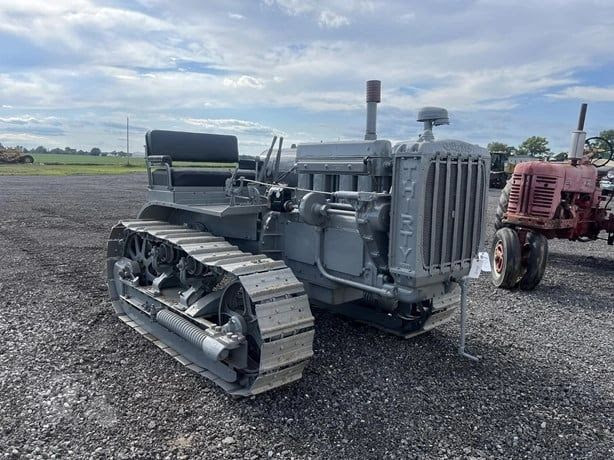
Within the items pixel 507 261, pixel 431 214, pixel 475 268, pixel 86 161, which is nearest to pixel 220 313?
pixel 431 214

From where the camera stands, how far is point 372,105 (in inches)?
184

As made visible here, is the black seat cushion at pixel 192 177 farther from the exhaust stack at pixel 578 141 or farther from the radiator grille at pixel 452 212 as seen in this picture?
the exhaust stack at pixel 578 141

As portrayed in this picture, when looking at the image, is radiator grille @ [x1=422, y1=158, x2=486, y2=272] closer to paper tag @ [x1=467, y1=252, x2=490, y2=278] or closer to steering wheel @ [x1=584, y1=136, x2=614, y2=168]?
paper tag @ [x1=467, y1=252, x2=490, y2=278]

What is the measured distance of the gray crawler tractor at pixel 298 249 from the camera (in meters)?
3.88

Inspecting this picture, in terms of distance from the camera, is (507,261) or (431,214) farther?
(507,261)

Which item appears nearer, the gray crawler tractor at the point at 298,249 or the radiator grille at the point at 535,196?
the gray crawler tractor at the point at 298,249

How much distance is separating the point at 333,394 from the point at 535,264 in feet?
14.8

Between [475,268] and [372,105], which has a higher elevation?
[372,105]

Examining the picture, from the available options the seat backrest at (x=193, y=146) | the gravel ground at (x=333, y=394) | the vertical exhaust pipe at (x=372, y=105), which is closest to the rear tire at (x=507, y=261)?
the gravel ground at (x=333, y=394)

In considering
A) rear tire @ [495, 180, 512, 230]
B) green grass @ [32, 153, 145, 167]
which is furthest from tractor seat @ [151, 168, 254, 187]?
green grass @ [32, 153, 145, 167]

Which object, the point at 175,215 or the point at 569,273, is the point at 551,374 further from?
the point at 569,273

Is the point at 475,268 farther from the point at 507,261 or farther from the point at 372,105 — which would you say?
the point at 507,261

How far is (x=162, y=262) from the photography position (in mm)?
5488

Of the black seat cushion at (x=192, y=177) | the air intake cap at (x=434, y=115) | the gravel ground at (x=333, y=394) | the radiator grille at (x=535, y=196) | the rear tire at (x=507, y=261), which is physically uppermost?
the air intake cap at (x=434, y=115)
